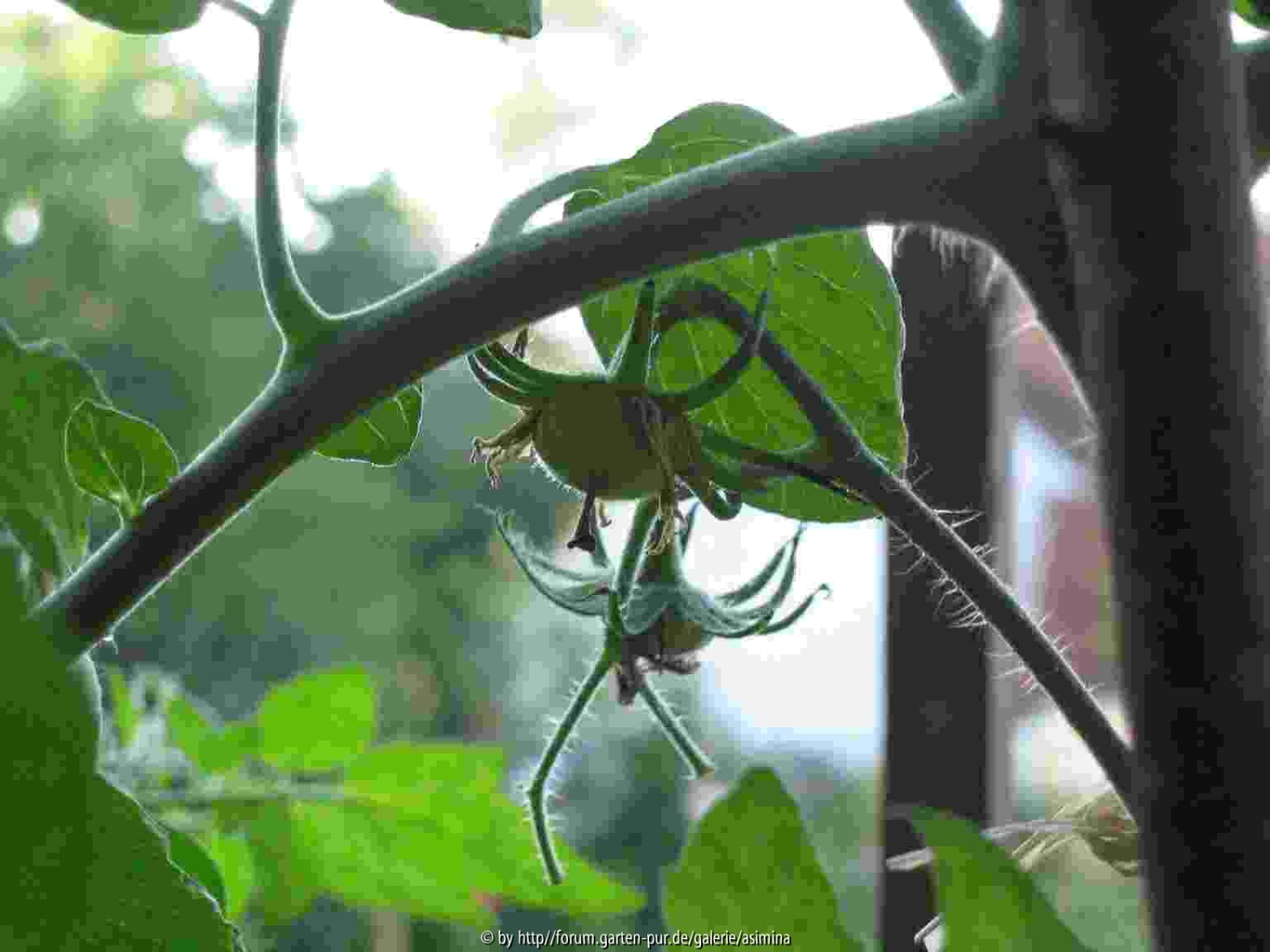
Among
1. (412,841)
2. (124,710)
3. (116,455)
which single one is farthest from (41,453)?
(124,710)

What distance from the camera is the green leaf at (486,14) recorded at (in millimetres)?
229

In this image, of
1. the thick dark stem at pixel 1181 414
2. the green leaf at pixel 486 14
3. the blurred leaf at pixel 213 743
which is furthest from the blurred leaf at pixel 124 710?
the thick dark stem at pixel 1181 414

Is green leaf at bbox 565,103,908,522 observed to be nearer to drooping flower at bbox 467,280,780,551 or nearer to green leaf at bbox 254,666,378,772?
drooping flower at bbox 467,280,780,551

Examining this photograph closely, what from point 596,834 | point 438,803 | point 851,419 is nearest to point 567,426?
point 851,419

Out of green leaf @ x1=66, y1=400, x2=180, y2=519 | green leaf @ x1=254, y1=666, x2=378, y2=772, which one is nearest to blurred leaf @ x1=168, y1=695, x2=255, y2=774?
green leaf @ x1=254, y1=666, x2=378, y2=772

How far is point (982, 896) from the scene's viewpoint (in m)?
0.13

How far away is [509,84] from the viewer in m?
1.79

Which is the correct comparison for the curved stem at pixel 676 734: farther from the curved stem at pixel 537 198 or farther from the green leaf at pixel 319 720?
the green leaf at pixel 319 720

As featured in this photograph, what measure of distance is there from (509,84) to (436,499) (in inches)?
24.1

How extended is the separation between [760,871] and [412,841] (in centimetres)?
39

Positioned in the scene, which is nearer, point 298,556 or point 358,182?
point 298,556

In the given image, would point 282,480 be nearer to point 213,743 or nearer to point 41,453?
point 213,743

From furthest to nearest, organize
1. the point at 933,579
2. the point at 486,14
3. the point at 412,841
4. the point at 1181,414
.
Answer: the point at 412,841
the point at 933,579
the point at 486,14
the point at 1181,414

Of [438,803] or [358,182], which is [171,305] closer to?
[358,182]
